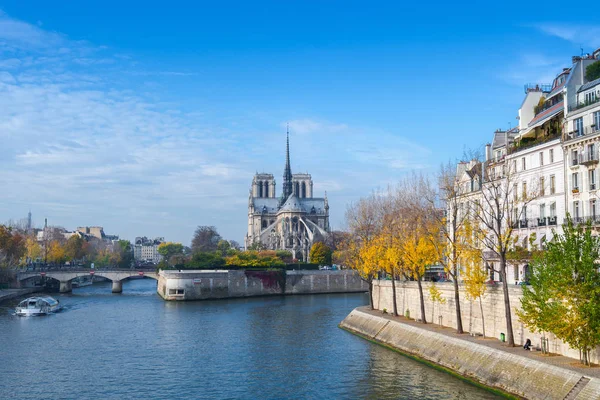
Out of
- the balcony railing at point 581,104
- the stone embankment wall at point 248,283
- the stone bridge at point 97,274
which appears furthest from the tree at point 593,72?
the stone bridge at point 97,274

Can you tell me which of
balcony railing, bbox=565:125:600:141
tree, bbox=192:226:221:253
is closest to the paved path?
balcony railing, bbox=565:125:600:141

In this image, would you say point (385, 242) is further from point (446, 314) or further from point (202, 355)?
point (202, 355)

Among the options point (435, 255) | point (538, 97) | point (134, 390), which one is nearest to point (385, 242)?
point (435, 255)

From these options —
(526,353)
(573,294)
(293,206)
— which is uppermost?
(293,206)

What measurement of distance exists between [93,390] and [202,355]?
1088cm

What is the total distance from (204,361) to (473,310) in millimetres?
18050

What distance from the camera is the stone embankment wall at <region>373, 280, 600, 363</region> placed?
32344 millimetres

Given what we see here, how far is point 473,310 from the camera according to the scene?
40250 mm

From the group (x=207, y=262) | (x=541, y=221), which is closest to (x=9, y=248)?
(x=207, y=262)

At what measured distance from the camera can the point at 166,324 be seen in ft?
198

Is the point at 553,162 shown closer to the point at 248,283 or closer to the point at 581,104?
the point at 581,104

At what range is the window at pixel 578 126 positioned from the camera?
40562mm

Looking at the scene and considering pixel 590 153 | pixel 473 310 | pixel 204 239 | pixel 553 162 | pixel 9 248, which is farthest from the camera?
pixel 204 239

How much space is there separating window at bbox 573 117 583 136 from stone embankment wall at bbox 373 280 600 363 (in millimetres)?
12045
